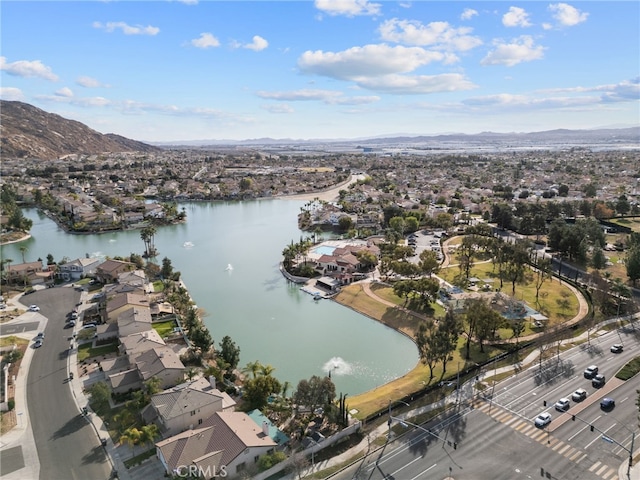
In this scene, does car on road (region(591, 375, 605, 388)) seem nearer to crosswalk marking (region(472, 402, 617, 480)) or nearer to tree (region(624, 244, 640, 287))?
crosswalk marking (region(472, 402, 617, 480))

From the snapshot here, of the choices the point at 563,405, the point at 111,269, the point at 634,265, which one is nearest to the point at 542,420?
the point at 563,405

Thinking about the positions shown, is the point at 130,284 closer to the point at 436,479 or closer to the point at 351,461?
the point at 351,461

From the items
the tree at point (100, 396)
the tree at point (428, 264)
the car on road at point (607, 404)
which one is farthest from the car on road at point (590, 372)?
the tree at point (100, 396)

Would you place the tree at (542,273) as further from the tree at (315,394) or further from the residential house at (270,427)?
the residential house at (270,427)

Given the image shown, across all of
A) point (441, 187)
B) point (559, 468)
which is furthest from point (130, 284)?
point (441, 187)

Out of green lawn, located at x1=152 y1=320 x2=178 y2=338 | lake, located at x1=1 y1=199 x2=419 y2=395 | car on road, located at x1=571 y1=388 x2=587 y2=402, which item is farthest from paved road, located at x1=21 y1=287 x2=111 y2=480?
car on road, located at x1=571 y1=388 x2=587 y2=402
